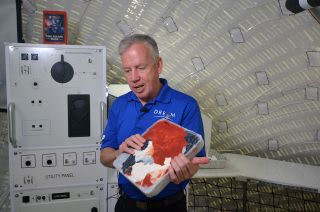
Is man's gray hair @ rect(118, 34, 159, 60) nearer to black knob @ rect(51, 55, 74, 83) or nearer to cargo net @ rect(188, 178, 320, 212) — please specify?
black knob @ rect(51, 55, 74, 83)

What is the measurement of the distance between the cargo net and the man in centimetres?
154

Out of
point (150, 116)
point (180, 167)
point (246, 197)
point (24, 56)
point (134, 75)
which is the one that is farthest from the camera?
point (246, 197)

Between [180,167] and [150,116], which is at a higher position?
[150,116]

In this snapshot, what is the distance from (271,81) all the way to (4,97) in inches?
104

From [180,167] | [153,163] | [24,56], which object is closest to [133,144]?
[153,163]

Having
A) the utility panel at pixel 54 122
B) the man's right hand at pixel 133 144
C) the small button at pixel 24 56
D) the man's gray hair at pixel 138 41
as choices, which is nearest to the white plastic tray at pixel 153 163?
the man's right hand at pixel 133 144

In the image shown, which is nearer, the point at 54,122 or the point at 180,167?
the point at 180,167

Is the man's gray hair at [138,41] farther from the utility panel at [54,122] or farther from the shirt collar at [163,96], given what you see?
the utility panel at [54,122]

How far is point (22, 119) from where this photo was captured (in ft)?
8.36

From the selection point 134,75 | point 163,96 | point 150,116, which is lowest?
point 150,116

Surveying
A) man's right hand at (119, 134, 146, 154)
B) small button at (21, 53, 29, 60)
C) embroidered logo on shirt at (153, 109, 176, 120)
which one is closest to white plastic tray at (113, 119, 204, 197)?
man's right hand at (119, 134, 146, 154)

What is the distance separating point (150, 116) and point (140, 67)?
28cm

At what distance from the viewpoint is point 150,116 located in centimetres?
165

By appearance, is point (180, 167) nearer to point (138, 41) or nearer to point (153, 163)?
point (153, 163)
